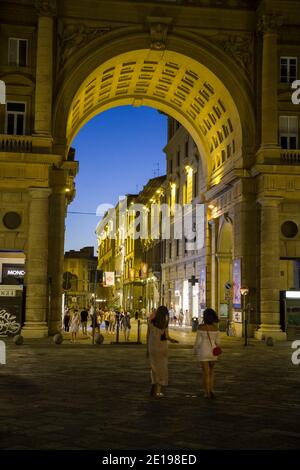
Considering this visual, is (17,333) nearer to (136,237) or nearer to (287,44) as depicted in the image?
(287,44)

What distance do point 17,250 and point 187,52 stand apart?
47.1 feet

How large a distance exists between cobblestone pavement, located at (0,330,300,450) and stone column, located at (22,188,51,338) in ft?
31.8

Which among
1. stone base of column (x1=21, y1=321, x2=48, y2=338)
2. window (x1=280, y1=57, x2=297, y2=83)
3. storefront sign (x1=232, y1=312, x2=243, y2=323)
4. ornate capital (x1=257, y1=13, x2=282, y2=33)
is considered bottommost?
stone base of column (x1=21, y1=321, x2=48, y2=338)

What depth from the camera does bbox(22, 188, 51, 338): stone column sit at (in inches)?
1271

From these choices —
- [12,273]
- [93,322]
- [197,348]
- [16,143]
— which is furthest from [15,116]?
[197,348]

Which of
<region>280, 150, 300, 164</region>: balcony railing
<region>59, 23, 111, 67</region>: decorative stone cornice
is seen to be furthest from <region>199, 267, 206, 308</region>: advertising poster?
<region>59, 23, 111, 67</region>: decorative stone cornice

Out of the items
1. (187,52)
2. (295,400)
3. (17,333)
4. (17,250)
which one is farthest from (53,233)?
(295,400)

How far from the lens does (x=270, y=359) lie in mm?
24062

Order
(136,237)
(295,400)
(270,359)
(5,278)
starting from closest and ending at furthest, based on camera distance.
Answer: (295,400) → (270,359) → (5,278) → (136,237)

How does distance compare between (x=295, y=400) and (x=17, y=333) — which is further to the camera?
(x=17, y=333)

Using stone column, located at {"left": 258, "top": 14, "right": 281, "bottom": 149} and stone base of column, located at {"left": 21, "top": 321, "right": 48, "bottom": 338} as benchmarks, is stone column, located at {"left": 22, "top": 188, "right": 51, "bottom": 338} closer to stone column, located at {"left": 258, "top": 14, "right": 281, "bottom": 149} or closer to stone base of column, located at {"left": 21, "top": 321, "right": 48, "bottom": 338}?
stone base of column, located at {"left": 21, "top": 321, "right": 48, "bottom": 338}

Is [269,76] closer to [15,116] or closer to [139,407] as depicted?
[15,116]

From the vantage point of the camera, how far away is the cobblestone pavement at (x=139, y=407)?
9.30 m

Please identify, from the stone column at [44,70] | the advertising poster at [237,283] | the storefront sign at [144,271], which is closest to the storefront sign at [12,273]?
the stone column at [44,70]
